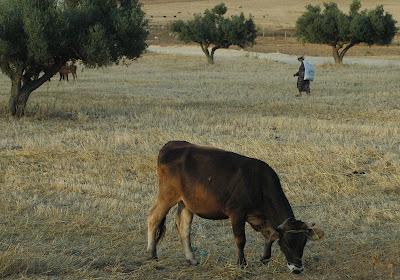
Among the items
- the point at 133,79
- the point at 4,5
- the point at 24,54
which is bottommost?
the point at 133,79

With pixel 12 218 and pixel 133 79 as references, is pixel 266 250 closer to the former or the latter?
pixel 12 218

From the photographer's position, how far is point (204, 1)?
165250 millimetres

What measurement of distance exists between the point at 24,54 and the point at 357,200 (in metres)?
13.2

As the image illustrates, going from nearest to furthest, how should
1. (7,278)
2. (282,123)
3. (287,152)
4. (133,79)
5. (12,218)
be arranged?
1. (7,278)
2. (12,218)
3. (287,152)
4. (282,123)
5. (133,79)

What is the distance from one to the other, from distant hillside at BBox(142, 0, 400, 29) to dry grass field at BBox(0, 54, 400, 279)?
93614 millimetres

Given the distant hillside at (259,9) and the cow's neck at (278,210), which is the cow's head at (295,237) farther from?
the distant hillside at (259,9)

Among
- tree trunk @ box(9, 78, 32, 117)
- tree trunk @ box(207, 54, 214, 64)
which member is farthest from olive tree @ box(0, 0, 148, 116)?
tree trunk @ box(207, 54, 214, 64)

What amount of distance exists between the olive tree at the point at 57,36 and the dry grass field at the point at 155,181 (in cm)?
128

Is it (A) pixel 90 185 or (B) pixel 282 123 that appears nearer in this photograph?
(A) pixel 90 185

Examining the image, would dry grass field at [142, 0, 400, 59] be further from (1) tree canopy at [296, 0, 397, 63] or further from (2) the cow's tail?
(2) the cow's tail

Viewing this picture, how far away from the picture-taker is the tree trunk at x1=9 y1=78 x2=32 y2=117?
21.1 metres

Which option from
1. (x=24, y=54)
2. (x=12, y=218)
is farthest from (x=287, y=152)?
(x=24, y=54)

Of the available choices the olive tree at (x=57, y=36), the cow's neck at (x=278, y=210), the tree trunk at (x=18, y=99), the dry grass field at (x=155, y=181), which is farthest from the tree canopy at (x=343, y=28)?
the cow's neck at (x=278, y=210)

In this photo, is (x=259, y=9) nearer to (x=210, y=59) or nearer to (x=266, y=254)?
(x=210, y=59)
